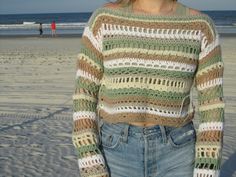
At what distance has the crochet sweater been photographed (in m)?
2.40

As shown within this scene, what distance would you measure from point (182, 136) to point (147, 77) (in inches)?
12.5

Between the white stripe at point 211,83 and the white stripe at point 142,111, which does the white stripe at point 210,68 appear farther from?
the white stripe at point 142,111

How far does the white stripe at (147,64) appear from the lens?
7.86 feet

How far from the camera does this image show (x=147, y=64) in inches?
→ 94.3

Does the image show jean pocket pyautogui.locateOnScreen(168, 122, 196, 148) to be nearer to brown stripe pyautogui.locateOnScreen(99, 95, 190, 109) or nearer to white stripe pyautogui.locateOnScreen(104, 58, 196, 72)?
brown stripe pyautogui.locateOnScreen(99, 95, 190, 109)

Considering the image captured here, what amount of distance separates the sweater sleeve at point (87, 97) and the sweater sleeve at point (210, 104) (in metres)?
0.46

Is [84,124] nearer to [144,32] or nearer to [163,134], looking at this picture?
[163,134]

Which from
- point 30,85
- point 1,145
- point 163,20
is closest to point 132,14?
point 163,20

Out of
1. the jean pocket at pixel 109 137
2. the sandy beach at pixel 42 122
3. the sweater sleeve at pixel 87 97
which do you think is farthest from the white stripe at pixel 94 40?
the sandy beach at pixel 42 122

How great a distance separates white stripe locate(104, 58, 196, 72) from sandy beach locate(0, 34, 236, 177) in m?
3.73

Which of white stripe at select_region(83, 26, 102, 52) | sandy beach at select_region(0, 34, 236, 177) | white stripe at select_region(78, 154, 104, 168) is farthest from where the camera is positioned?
sandy beach at select_region(0, 34, 236, 177)

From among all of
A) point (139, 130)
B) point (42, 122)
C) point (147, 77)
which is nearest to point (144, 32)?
point (147, 77)

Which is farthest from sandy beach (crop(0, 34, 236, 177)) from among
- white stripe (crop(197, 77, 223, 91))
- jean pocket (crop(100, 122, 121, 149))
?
white stripe (crop(197, 77, 223, 91))

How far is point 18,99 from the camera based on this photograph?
10727 millimetres
